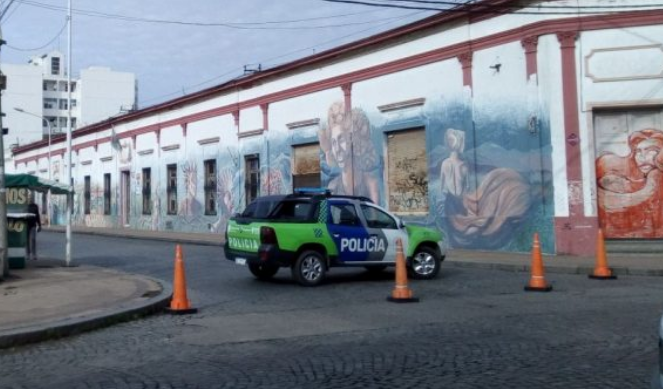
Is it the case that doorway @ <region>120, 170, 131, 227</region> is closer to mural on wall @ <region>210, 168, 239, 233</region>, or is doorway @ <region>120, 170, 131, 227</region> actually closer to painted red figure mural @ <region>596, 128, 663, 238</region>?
mural on wall @ <region>210, 168, 239, 233</region>

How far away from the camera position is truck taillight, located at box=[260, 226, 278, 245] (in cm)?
1355

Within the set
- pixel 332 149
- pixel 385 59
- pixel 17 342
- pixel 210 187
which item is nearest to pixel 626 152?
pixel 385 59

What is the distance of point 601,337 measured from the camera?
28.1ft

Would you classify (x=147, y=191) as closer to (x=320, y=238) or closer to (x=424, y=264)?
(x=424, y=264)

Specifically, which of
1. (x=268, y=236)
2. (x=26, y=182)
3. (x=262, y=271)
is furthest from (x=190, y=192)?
(x=268, y=236)

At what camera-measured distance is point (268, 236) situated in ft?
44.5

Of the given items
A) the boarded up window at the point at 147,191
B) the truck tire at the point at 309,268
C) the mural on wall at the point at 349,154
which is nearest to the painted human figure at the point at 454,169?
the mural on wall at the point at 349,154

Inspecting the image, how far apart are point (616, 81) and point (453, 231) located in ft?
22.0

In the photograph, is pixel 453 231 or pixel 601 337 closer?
pixel 601 337

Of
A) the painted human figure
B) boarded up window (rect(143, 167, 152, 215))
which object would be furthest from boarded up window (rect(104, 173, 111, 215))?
the painted human figure

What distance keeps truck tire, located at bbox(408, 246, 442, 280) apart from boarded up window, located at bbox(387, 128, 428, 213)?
882 cm

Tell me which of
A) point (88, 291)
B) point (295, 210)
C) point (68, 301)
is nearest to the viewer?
point (68, 301)

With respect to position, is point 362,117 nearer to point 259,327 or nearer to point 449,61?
point 449,61

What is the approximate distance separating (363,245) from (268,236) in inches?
83.1
